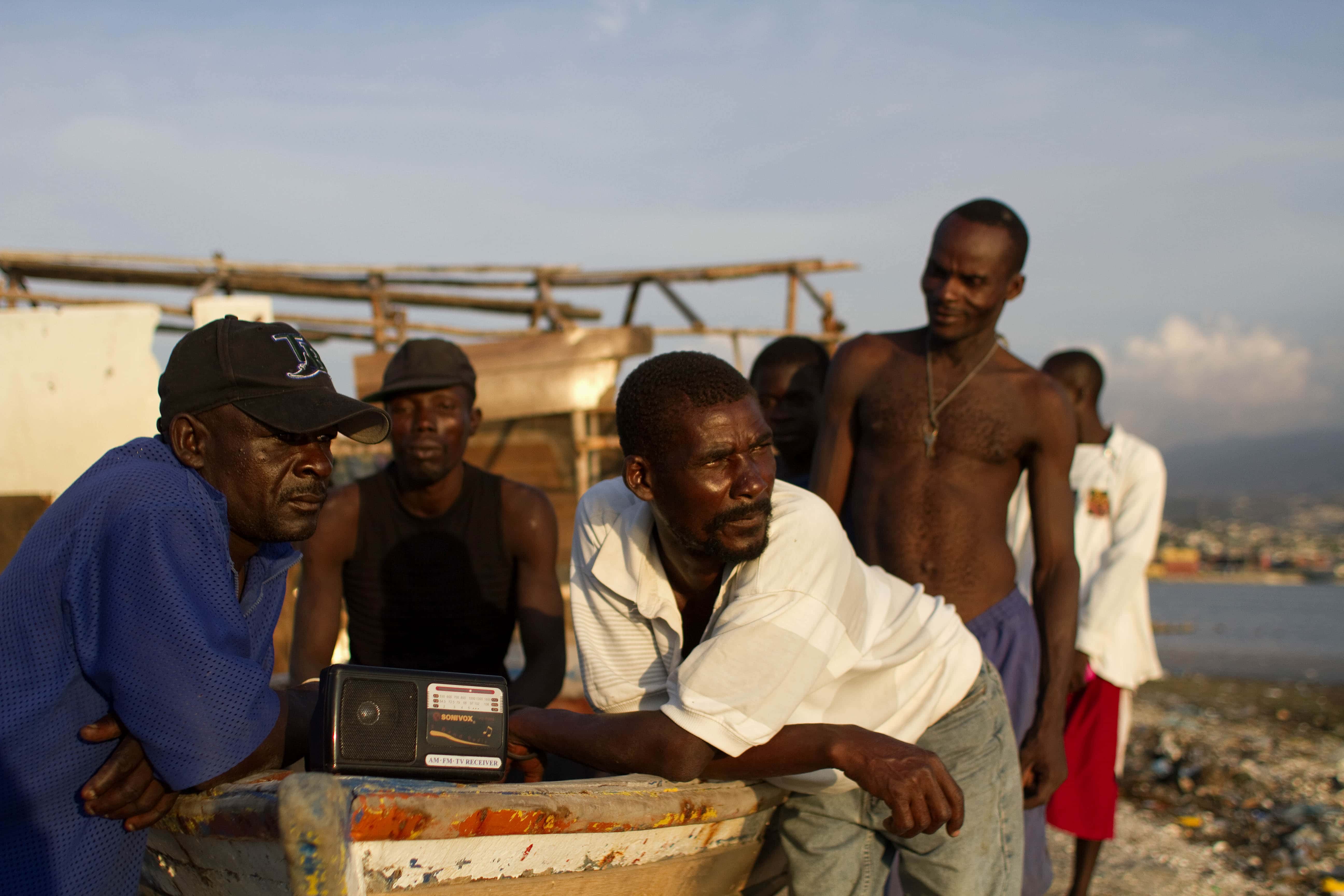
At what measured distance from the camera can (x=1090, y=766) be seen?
4898 millimetres

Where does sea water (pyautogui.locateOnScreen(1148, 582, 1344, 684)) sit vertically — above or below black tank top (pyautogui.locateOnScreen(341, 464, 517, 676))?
below

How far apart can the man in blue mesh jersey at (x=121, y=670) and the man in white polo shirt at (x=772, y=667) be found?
2.45 ft

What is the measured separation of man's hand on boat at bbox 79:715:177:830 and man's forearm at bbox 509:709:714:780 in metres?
0.77

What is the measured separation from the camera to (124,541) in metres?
1.66

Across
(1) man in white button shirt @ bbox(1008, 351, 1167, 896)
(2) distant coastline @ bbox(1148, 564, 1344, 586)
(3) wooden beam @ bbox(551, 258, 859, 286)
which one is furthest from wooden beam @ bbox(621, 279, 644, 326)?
(2) distant coastline @ bbox(1148, 564, 1344, 586)

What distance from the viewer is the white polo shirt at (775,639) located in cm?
199

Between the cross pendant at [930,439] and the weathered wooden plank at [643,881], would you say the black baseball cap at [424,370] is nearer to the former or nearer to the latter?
the cross pendant at [930,439]

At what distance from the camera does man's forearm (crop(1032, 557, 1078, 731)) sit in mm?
3100

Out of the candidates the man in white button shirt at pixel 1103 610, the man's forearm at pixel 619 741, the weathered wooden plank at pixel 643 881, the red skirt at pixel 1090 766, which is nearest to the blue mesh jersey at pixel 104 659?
the weathered wooden plank at pixel 643 881

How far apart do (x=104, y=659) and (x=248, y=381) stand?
568 mm

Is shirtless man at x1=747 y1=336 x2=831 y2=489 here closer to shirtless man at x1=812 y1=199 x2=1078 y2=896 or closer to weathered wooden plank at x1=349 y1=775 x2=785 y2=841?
shirtless man at x1=812 y1=199 x2=1078 y2=896

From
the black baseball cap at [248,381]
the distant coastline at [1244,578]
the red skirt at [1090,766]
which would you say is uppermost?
the black baseball cap at [248,381]

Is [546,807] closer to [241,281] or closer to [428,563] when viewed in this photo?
[428,563]

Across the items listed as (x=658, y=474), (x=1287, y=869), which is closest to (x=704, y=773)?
(x=658, y=474)
